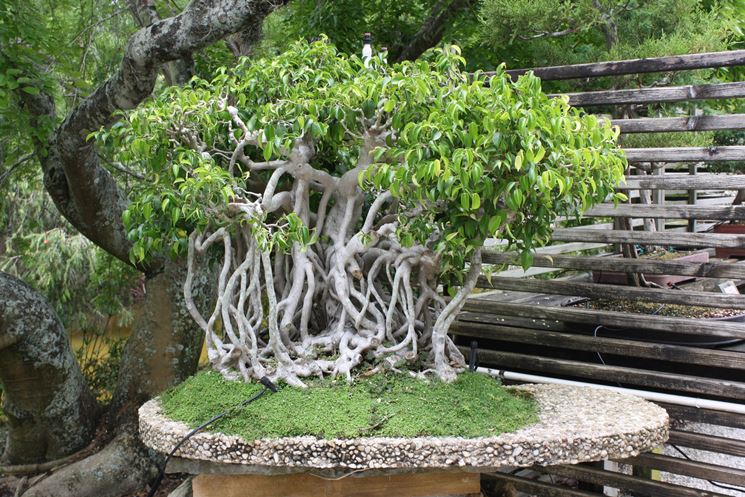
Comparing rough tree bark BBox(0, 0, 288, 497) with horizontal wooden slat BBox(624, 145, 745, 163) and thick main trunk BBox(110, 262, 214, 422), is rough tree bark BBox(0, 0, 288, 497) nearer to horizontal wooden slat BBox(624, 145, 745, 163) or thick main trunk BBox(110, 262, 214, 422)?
thick main trunk BBox(110, 262, 214, 422)

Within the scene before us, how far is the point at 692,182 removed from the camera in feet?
13.2

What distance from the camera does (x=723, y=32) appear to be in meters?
4.54

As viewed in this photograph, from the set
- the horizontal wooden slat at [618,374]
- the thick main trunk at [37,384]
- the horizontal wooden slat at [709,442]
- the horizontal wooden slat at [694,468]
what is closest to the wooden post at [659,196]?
the horizontal wooden slat at [618,374]

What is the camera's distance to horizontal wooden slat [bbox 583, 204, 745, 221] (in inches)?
152

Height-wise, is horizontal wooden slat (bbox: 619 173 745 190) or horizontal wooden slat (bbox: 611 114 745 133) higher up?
horizontal wooden slat (bbox: 611 114 745 133)

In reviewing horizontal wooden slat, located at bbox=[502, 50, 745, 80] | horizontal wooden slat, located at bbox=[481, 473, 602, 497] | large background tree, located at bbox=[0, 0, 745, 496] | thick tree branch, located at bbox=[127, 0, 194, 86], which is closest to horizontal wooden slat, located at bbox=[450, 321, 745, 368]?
horizontal wooden slat, located at bbox=[481, 473, 602, 497]

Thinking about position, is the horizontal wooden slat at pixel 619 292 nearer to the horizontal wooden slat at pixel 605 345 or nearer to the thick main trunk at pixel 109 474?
the horizontal wooden slat at pixel 605 345

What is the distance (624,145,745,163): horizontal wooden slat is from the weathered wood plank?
0.40 metres

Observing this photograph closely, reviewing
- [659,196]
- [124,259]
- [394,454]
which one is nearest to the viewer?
[394,454]

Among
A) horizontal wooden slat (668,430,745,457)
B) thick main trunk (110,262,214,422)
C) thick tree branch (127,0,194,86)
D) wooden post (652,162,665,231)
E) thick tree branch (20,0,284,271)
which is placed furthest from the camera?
wooden post (652,162,665,231)

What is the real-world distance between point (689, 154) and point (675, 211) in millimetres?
325

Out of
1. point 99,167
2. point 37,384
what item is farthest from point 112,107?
point 37,384

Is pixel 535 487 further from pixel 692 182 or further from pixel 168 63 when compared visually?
pixel 168 63

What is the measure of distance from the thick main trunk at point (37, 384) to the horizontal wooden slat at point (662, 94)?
3871mm
